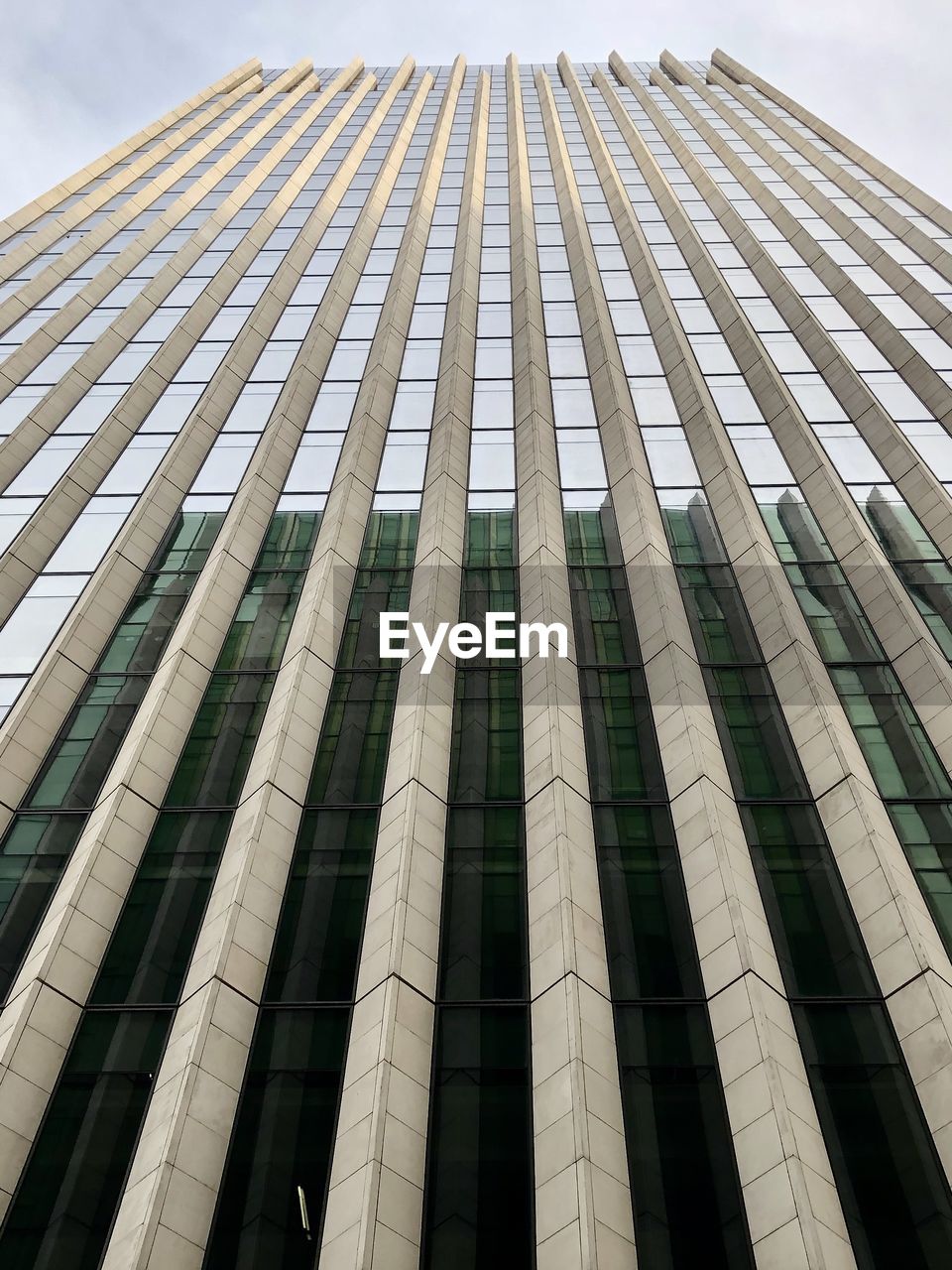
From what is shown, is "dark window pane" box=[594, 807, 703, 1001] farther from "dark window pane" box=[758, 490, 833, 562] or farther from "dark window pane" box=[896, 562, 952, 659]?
"dark window pane" box=[758, 490, 833, 562]

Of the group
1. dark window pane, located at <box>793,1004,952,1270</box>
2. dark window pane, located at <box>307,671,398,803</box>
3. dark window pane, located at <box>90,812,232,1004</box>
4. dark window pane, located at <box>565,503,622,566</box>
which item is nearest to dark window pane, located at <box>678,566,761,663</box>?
dark window pane, located at <box>565,503,622,566</box>

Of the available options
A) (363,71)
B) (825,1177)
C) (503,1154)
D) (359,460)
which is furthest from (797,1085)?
(363,71)

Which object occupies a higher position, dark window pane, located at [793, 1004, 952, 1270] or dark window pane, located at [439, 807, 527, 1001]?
dark window pane, located at [439, 807, 527, 1001]

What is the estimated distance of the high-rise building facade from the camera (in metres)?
13.4

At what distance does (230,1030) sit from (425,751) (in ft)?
20.1

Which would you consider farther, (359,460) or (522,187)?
(522,187)

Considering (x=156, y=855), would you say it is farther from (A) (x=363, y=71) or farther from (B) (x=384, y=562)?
(A) (x=363, y=71)

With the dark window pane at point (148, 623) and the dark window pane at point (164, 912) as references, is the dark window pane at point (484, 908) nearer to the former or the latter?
the dark window pane at point (164, 912)

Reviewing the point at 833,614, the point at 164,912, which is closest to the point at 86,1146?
the point at 164,912

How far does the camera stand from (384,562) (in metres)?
24.0

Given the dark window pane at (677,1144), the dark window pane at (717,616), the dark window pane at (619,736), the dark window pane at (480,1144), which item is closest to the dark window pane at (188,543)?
the dark window pane at (619,736)

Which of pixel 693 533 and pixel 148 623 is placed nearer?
pixel 148 623

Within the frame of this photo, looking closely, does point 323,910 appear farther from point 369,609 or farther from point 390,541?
point 390,541

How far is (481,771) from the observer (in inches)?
752
